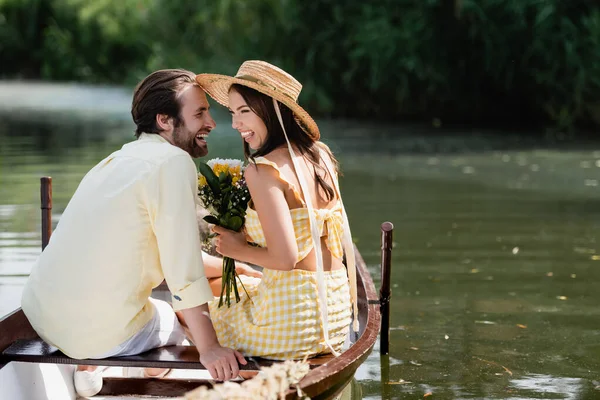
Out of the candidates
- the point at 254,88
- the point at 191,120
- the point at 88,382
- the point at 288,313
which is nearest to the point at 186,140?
the point at 191,120

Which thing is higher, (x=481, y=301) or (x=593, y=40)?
(x=593, y=40)

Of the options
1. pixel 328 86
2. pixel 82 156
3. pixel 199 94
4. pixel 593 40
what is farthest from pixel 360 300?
pixel 328 86

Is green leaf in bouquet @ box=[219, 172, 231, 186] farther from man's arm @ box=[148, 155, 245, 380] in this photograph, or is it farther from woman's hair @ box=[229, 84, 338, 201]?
man's arm @ box=[148, 155, 245, 380]

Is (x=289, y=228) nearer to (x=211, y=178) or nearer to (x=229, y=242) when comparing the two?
(x=229, y=242)

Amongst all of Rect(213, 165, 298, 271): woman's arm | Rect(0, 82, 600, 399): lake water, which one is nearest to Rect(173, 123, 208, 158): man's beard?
Rect(213, 165, 298, 271): woman's arm

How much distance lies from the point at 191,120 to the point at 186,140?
0.08 m

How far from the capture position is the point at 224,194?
4.43 m

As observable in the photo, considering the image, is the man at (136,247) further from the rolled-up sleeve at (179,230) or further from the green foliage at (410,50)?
the green foliage at (410,50)

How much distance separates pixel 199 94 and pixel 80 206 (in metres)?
0.60

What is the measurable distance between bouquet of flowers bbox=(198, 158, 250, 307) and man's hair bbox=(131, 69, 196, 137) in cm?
30

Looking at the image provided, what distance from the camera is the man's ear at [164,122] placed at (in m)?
4.20

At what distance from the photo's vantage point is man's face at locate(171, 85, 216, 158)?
4211mm

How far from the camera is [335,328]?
4445mm

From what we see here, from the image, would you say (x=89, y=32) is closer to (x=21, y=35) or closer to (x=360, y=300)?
(x=21, y=35)
